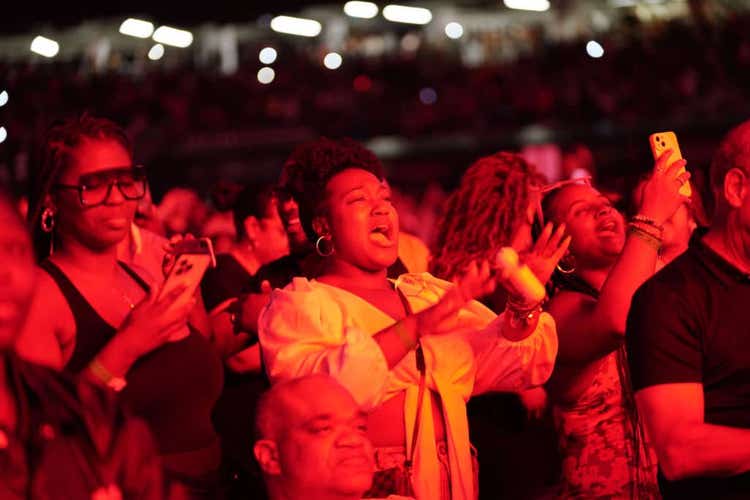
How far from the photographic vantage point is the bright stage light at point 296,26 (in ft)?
132

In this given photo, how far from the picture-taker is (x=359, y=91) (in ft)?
84.8

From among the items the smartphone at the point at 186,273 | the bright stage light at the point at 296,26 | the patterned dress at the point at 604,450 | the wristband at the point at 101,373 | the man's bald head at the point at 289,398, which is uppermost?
the bright stage light at the point at 296,26

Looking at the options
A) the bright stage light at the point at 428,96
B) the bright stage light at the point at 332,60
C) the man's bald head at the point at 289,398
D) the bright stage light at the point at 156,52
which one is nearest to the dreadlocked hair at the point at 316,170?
the man's bald head at the point at 289,398

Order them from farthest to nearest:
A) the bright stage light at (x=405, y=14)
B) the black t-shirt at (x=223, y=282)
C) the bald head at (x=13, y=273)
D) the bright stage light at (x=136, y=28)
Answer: the bright stage light at (x=405, y=14) < the bright stage light at (x=136, y=28) < the black t-shirt at (x=223, y=282) < the bald head at (x=13, y=273)

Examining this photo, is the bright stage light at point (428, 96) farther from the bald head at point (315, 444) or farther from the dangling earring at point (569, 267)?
the bald head at point (315, 444)

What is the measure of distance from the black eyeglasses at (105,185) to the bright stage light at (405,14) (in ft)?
124

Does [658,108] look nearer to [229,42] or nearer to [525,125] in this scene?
[525,125]

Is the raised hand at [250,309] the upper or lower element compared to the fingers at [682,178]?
lower

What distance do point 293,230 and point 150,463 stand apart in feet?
8.87

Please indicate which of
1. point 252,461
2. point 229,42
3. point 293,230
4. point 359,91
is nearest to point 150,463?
point 252,461

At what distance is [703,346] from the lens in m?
3.65

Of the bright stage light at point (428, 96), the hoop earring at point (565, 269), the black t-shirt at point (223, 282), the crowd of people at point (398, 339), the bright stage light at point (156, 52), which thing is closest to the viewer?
the crowd of people at point (398, 339)

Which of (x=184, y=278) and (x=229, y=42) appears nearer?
(x=184, y=278)

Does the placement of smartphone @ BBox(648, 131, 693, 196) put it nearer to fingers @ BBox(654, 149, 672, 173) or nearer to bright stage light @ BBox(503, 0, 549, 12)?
fingers @ BBox(654, 149, 672, 173)
